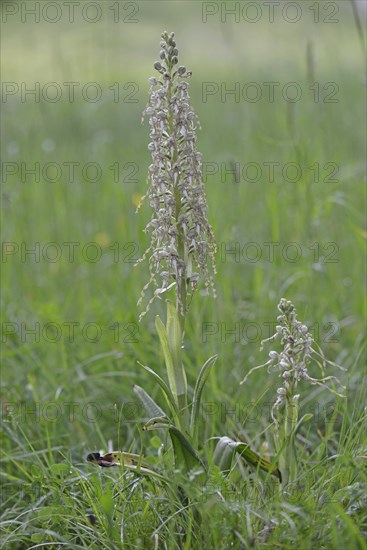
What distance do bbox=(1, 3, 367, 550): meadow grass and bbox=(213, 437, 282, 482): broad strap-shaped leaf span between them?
7cm

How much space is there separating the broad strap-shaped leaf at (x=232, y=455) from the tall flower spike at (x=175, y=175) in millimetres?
379

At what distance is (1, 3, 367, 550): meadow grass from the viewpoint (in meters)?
2.11

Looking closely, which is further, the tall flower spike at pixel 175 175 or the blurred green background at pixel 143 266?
the blurred green background at pixel 143 266

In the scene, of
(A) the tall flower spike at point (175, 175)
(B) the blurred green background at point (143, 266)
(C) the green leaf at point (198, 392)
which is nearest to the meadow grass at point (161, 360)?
(B) the blurred green background at point (143, 266)

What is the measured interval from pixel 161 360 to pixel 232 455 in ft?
3.69

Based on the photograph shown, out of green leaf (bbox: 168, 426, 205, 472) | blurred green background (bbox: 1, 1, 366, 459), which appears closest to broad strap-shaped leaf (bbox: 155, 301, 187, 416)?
green leaf (bbox: 168, 426, 205, 472)

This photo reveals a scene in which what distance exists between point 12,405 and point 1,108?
10.8 feet

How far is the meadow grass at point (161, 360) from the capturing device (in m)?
2.11

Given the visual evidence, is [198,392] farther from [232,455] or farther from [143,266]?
[143,266]

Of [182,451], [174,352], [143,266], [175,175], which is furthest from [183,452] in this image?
[143,266]

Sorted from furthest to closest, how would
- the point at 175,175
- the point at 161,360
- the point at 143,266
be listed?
the point at 143,266 < the point at 161,360 < the point at 175,175

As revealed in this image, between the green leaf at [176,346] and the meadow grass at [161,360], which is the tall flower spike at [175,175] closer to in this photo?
the green leaf at [176,346]

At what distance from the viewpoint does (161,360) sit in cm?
327

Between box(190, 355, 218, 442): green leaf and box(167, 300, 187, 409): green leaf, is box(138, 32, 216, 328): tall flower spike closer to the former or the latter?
box(167, 300, 187, 409): green leaf
